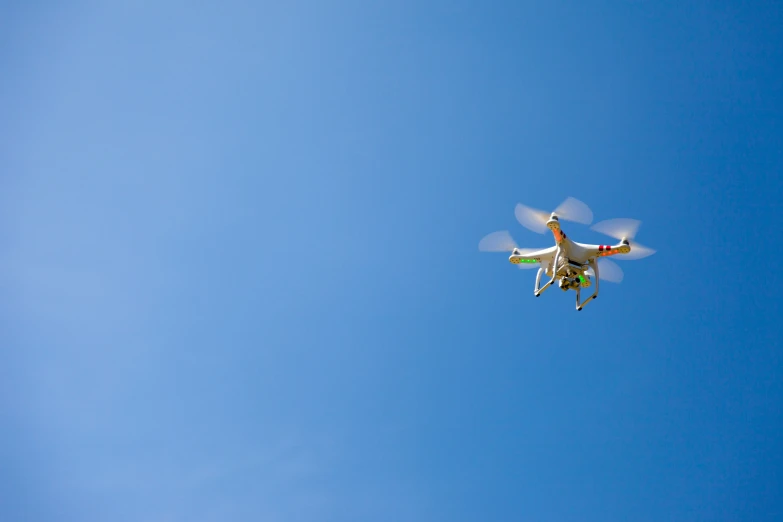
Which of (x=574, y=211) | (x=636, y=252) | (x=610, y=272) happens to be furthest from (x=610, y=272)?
(x=574, y=211)

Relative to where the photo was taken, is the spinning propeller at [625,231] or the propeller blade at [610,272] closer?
the spinning propeller at [625,231]

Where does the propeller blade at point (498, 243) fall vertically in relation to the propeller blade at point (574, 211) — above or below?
above

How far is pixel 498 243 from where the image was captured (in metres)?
30.7

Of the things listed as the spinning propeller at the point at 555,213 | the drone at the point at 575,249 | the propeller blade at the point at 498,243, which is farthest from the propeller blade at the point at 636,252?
the propeller blade at the point at 498,243

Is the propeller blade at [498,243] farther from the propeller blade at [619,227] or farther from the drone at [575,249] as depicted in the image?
the propeller blade at [619,227]

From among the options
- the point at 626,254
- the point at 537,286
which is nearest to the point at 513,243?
the point at 537,286

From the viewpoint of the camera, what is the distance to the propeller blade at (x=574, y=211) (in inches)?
1035

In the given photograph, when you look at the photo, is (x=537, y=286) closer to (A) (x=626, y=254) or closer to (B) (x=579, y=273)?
(B) (x=579, y=273)

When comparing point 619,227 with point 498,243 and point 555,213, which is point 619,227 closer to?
point 555,213

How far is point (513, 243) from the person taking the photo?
101ft

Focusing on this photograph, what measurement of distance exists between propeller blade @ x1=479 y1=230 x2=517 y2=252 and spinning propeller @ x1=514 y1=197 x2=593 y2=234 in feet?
9.02

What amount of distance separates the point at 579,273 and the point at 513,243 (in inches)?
154

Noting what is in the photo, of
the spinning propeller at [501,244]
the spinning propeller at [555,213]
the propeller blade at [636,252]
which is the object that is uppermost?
the spinning propeller at [501,244]

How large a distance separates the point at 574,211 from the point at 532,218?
6.31ft
